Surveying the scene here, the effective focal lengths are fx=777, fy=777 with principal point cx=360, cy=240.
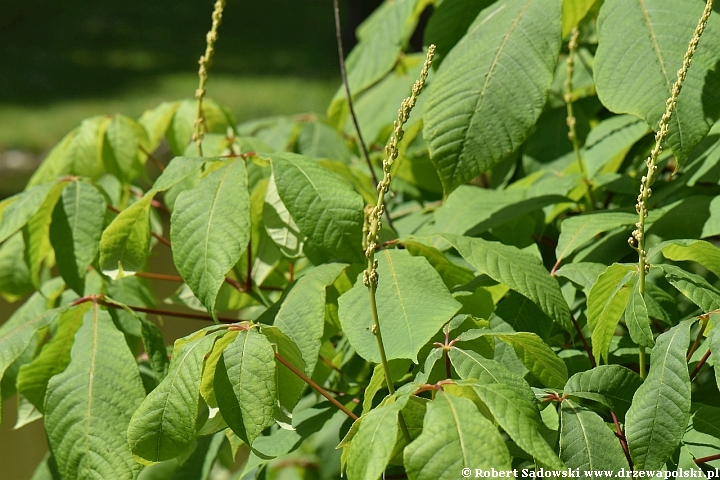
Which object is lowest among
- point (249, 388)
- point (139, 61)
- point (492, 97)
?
point (139, 61)

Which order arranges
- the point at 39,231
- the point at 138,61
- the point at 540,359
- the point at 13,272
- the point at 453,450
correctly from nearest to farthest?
the point at 453,450
the point at 540,359
the point at 39,231
the point at 13,272
the point at 138,61

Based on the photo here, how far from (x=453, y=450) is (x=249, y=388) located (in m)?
0.26

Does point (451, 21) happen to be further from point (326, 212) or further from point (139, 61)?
point (139, 61)

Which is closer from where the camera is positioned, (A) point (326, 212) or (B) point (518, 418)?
(B) point (518, 418)

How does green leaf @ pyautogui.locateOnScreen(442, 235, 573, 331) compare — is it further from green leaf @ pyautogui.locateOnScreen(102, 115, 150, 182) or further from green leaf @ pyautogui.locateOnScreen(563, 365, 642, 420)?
green leaf @ pyautogui.locateOnScreen(102, 115, 150, 182)

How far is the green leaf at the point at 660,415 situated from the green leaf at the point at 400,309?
219mm

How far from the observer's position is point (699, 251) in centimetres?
94

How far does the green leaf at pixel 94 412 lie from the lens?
0.98 m

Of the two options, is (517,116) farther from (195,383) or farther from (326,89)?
(326,89)

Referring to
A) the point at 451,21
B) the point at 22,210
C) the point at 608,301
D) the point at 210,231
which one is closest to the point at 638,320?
the point at 608,301

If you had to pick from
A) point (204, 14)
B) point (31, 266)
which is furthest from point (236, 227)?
point (204, 14)

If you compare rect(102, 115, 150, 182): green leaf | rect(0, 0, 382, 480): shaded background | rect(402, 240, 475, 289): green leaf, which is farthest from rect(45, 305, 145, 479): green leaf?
rect(0, 0, 382, 480): shaded background

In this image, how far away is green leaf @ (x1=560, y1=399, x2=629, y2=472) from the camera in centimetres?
79

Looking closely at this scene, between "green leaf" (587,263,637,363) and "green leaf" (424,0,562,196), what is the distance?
8.8 inches
